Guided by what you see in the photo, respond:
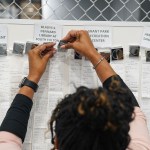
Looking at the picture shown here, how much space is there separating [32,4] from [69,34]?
207mm

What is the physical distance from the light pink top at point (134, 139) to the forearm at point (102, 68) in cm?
15

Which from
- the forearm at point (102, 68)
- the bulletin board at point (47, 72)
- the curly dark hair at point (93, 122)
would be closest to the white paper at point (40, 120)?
the bulletin board at point (47, 72)

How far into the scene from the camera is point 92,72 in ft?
3.36

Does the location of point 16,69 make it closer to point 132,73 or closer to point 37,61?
point 37,61

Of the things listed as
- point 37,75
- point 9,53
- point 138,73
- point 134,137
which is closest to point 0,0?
point 9,53

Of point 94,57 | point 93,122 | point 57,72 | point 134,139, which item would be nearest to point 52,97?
point 57,72

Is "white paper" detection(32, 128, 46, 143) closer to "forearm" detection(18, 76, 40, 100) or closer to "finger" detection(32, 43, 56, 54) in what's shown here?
"forearm" detection(18, 76, 40, 100)

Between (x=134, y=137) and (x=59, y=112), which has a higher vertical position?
(x=59, y=112)

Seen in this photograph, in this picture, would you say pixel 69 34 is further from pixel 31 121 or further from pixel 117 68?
pixel 31 121

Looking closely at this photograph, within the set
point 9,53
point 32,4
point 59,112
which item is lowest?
point 59,112

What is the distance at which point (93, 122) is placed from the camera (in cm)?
59

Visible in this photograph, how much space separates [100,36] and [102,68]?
0.42 feet

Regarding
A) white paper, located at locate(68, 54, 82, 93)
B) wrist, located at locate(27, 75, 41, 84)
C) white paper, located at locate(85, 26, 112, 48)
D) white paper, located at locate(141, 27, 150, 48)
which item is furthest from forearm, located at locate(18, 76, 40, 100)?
white paper, located at locate(141, 27, 150, 48)

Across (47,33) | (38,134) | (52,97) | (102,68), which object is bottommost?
(38,134)
